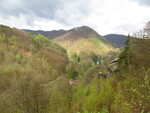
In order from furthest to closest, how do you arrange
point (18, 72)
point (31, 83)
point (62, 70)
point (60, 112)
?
point (62, 70) → point (18, 72) → point (31, 83) → point (60, 112)

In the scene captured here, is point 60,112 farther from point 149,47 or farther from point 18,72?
point 18,72

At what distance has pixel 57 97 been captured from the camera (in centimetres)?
1777

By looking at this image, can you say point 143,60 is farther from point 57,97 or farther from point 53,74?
point 53,74

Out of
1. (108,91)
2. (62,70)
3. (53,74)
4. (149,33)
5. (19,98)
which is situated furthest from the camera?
(62,70)

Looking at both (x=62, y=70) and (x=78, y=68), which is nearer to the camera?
(x=78, y=68)

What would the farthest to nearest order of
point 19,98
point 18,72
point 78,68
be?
point 78,68
point 18,72
point 19,98

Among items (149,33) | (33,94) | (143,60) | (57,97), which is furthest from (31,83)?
(149,33)

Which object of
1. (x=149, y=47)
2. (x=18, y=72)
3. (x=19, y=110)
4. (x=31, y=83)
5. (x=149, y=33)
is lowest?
(x=18, y=72)

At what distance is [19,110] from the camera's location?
13.8m

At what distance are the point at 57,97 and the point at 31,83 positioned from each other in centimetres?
486

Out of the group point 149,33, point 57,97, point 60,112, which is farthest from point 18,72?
point 149,33

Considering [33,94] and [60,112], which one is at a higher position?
[33,94]

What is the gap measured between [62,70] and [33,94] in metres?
76.6

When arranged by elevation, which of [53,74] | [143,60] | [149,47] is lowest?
[53,74]
